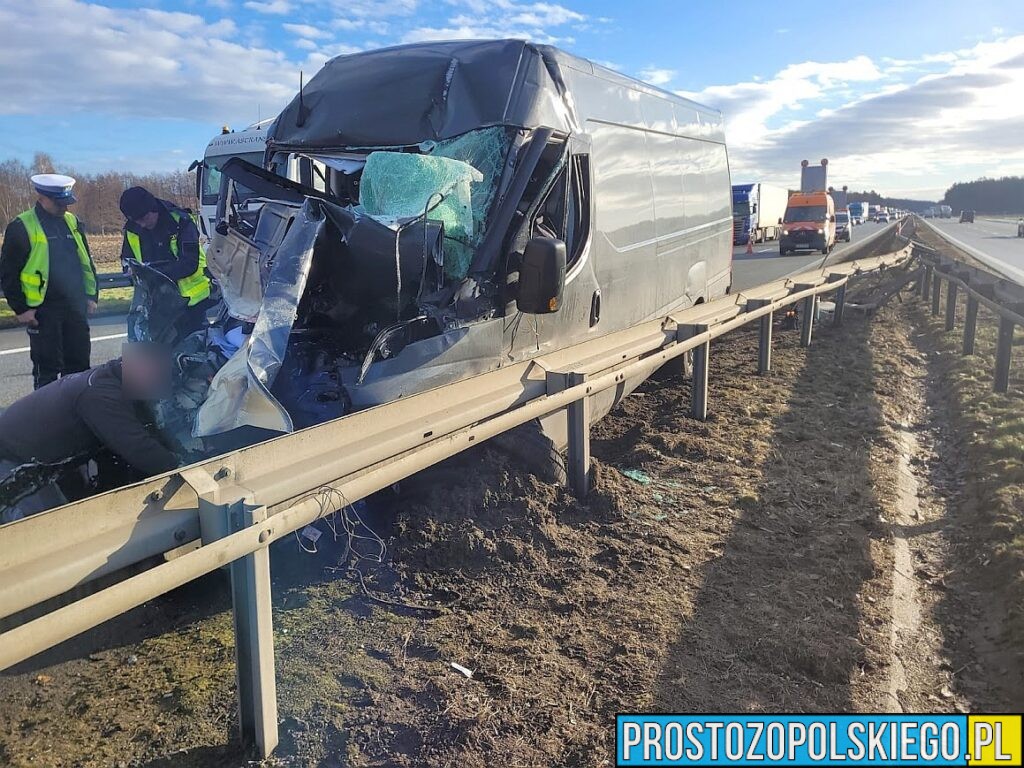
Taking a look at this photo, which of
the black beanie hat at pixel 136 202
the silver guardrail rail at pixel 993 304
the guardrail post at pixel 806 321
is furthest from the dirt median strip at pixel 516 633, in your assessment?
the guardrail post at pixel 806 321

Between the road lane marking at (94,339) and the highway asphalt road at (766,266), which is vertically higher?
the highway asphalt road at (766,266)

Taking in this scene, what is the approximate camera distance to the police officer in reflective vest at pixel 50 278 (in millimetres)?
5773

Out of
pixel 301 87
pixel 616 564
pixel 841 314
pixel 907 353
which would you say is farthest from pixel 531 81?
pixel 841 314

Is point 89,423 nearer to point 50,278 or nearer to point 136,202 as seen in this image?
point 136,202

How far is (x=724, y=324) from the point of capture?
6.63m

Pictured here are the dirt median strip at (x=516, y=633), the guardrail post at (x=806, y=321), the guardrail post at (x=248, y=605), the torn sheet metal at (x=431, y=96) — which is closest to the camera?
the guardrail post at (x=248, y=605)

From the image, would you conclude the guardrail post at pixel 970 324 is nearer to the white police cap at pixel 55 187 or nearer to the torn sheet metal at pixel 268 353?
the torn sheet metal at pixel 268 353

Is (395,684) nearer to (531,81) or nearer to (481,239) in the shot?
(481,239)

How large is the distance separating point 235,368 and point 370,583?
1153mm

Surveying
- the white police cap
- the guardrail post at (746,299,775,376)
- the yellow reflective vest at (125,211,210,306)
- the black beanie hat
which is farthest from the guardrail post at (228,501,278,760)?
the guardrail post at (746,299,775,376)

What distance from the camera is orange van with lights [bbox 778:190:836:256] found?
107ft

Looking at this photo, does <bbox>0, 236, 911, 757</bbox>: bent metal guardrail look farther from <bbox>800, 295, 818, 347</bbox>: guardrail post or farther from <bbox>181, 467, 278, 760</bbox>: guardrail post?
<bbox>800, 295, 818, 347</bbox>: guardrail post

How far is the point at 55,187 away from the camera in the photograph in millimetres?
5844

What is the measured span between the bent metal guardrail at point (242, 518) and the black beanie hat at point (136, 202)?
3.55m
